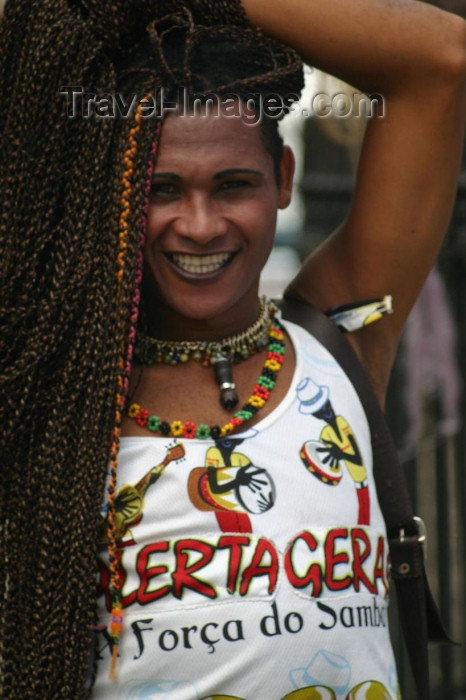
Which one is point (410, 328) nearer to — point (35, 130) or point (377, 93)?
point (377, 93)

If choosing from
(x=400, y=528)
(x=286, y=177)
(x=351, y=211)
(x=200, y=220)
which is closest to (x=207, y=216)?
(x=200, y=220)

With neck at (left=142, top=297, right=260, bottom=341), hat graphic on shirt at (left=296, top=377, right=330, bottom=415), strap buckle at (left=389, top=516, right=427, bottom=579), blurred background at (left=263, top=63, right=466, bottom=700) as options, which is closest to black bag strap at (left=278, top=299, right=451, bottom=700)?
strap buckle at (left=389, top=516, right=427, bottom=579)

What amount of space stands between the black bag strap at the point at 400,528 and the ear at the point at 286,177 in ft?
1.13

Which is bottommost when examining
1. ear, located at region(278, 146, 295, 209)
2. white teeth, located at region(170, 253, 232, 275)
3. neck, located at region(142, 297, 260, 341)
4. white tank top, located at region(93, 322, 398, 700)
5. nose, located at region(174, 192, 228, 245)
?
white tank top, located at region(93, 322, 398, 700)

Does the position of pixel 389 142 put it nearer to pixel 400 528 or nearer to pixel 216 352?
pixel 216 352

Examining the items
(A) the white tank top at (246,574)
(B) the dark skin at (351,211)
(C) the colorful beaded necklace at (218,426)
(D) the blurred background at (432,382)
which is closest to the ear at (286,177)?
(B) the dark skin at (351,211)

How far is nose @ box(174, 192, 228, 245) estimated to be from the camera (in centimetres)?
241

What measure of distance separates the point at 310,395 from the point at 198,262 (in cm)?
39

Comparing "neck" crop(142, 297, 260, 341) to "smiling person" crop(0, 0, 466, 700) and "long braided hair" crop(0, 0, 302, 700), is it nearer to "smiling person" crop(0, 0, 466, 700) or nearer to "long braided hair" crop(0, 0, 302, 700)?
"smiling person" crop(0, 0, 466, 700)

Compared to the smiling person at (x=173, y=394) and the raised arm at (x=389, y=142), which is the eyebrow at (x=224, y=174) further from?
the raised arm at (x=389, y=142)

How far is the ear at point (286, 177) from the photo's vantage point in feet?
8.90

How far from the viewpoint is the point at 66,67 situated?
94.5 inches

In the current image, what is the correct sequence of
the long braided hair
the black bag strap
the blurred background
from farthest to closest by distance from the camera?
the blurred background → the black bag strap → the long braided hair

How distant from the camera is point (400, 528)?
2.67m
